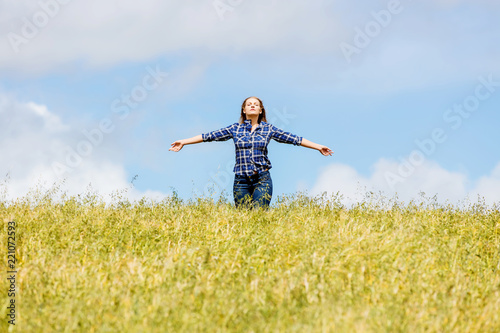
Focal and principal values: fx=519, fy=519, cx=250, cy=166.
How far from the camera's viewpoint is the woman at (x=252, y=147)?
28.7 feet

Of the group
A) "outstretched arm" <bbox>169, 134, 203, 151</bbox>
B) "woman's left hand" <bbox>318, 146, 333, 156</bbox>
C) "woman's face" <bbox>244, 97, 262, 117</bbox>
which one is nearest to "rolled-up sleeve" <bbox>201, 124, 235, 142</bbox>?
"outstretched arm" <bbox>169, 134, 203, 151</bbox>

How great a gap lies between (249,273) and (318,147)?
159 inches

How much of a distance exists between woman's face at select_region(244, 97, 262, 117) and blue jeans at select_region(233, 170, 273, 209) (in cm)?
110

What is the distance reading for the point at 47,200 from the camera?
29.5 feet

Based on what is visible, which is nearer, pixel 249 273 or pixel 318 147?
pixel 249 273

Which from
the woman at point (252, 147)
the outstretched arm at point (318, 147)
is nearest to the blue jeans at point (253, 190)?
the woman at point (252, 147)

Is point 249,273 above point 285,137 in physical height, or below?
below

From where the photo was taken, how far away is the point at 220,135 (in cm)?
912

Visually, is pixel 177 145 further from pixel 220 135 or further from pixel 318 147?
pixel 318 147

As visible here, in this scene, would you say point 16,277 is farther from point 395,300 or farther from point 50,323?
point 395,300

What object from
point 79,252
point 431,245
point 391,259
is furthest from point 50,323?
point 431,245

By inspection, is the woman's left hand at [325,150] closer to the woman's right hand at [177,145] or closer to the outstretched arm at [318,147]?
the outstretched arm at [318,147]

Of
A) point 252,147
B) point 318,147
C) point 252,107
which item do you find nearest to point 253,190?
point 252,147

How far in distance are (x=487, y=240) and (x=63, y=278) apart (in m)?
5.63
